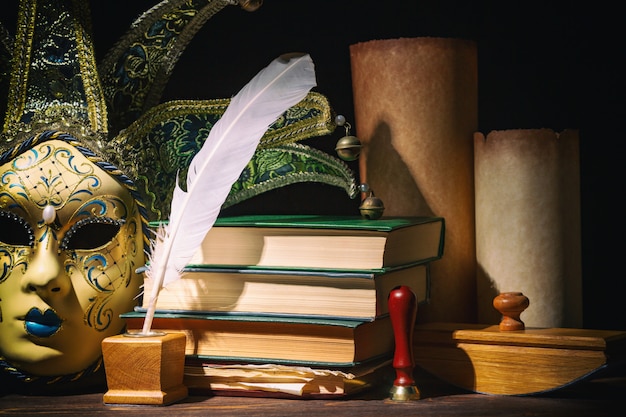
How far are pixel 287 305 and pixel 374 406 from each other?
0.18 metres

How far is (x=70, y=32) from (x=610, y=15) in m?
0.85

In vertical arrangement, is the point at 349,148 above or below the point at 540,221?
above

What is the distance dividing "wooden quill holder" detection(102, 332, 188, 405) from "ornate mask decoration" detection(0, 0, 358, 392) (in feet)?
0.42

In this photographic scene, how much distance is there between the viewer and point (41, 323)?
137 centimetres

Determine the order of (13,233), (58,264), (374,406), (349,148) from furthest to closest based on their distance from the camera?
(13,233) < (349,148) < (58,264) < (374,406)

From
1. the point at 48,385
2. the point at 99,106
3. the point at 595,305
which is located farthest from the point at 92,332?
the point at 595,305

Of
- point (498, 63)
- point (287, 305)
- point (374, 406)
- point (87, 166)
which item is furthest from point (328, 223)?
point (498, 63)

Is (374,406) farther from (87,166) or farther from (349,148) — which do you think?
(87,166)

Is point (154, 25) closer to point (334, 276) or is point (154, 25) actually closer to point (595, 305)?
point (334, 276)

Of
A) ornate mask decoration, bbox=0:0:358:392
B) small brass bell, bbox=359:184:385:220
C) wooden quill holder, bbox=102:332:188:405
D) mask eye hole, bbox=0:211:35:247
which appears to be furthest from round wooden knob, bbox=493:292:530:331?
mask eye hole, bbox=0:211:35:247

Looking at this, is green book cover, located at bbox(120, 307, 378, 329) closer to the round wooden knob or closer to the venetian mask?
the venetian mask

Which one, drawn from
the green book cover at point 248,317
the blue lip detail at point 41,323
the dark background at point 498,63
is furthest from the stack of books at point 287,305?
the dark background at point 498,63

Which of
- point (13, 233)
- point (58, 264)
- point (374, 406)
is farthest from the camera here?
point (13, 233)

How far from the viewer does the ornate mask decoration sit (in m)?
1.38
